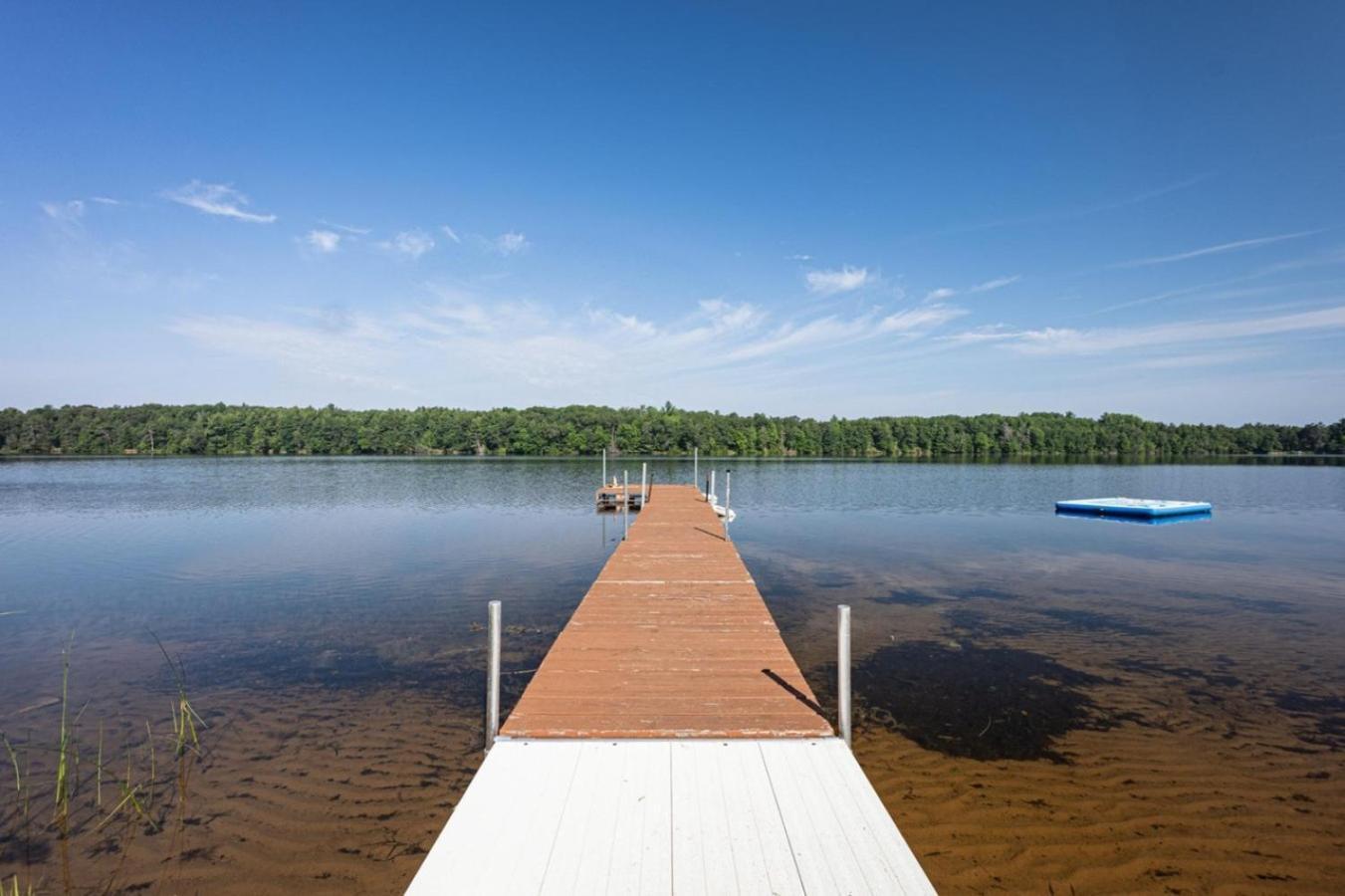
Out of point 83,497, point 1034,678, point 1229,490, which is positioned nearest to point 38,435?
point 83,497

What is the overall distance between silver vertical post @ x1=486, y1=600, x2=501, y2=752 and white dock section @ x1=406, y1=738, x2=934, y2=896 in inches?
16.4

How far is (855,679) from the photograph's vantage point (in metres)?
9.61

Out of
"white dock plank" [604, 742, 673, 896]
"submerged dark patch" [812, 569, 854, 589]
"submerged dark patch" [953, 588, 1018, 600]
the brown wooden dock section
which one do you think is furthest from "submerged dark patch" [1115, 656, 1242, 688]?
"white dock plank" [604, 742, 673, 896]

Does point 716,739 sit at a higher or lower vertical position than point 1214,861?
higher

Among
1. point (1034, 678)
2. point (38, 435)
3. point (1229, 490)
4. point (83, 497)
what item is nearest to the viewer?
point (1034, 678)

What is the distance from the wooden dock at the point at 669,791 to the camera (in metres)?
3.63

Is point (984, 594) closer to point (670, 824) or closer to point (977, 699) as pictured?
point (977, 699)

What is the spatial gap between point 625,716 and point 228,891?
3310mm

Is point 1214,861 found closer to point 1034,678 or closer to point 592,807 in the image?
point 1034,678

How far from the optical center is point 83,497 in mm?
33625

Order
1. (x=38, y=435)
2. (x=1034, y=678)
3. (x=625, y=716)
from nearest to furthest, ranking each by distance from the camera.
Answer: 1. (x=625, y=716)
2. (x=1034, y=678)
3. (x=38, y=435)

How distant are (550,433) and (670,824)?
102 meters

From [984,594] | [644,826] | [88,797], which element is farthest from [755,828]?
[984,594]

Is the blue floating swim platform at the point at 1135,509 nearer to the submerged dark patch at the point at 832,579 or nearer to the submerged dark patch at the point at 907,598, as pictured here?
the submerged dark patch at the point at 832,579
